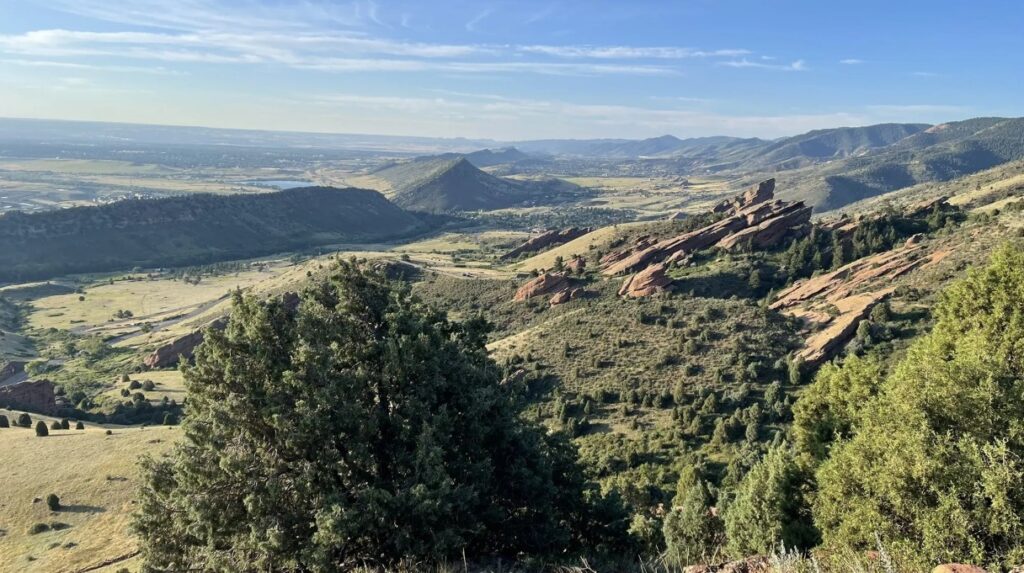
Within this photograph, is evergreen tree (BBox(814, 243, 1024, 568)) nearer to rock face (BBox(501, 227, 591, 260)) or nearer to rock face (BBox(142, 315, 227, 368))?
rock face (BBox(142, 315, 227, 368))

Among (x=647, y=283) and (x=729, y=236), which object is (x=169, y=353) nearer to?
(x=647, y=283)

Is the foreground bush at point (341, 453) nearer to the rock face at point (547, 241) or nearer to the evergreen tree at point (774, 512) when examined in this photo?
the evergreen tree at point (774, 512)

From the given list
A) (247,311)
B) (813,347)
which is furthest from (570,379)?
(247,311)

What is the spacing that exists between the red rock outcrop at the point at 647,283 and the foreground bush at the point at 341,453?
57739 millimetres

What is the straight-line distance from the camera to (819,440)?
21.4 metres

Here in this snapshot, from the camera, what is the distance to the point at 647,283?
254 ft

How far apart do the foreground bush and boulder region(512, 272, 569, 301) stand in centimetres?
6724

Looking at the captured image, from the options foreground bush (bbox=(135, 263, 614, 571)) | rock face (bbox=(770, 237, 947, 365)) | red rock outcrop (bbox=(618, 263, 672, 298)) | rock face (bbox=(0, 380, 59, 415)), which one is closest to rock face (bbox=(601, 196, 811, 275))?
red rock outcrop (bbox=(618, 263, 672, 298))

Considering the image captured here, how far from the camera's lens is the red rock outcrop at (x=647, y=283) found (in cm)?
7600

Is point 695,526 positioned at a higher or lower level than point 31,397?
higher

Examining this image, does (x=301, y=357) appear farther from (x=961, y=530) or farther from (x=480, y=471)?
(x=961, y=530)

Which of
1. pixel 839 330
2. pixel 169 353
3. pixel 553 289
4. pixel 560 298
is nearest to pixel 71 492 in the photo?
pixel 560 298

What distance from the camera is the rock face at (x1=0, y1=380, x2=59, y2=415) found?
6531cm

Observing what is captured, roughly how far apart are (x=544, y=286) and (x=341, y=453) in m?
73.2
